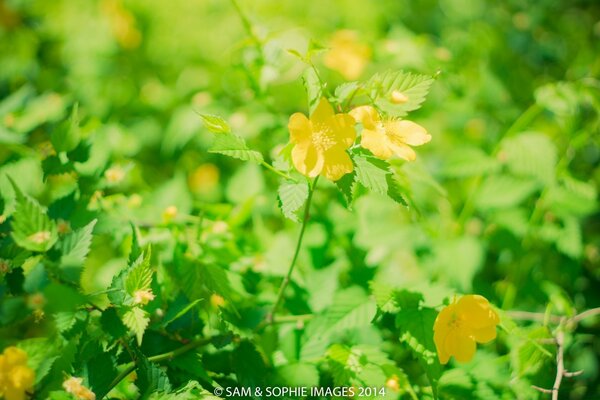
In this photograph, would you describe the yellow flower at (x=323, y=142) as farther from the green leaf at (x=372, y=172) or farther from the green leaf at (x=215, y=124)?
the green leaf at (x=215, y=124)

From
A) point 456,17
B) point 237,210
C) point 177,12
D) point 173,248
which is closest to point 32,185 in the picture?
point 173,248

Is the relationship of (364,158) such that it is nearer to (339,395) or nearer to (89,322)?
(339,395)

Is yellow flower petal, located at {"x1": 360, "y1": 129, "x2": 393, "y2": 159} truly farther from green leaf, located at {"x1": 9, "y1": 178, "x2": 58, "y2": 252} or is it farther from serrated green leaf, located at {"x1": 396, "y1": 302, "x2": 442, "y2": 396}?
green leaf, located at {"x1": 9, "y1": 178, "x2": 58, "y2": 252}

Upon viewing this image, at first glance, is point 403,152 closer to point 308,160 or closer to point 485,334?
point 308,160

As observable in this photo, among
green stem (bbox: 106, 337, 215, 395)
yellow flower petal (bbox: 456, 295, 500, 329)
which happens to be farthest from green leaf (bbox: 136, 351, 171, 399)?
yellow flower petal (bbox: 456, 295, 500, 329)

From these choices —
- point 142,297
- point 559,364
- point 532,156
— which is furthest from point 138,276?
point 532,156
